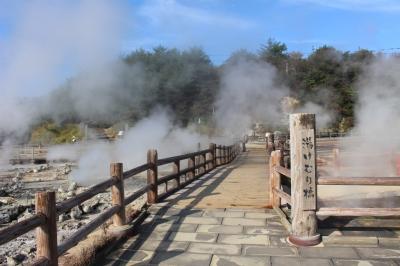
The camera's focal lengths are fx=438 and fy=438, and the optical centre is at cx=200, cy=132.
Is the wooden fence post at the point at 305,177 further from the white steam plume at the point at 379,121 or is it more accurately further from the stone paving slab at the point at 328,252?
the white steam plume at the point at 379,121

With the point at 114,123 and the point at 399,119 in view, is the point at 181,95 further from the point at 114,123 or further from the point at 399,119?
the point at 399,119

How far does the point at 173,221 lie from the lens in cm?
670

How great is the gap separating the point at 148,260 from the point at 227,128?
3302 centimetres

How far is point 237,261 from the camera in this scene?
4.90 meters

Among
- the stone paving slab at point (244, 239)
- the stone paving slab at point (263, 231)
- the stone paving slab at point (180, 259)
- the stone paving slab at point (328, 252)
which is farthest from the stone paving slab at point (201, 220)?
the stone paving slab at point (328, 252)

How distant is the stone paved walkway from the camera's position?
4898 mm

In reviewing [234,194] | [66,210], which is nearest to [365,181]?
[66,210]

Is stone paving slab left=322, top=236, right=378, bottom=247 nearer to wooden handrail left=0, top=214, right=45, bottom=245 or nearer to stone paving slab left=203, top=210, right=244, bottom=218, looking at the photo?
stone paving slab left=203, top=210, right=244, bottom=218

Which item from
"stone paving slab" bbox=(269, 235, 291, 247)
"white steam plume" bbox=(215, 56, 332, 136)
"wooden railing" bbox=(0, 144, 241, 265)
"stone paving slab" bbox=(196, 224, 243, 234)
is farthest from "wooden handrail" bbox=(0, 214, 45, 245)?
"white steam plume" bbox=(215, 56, 332, 136)

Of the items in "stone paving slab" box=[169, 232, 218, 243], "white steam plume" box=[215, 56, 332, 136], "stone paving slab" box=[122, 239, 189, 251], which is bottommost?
"stone paving slab" box=[122, 239, 189, 251]

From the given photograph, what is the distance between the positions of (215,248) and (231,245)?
0.24 metres

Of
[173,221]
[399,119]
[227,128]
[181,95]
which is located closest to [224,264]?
[173,221]

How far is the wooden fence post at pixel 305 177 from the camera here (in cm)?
540

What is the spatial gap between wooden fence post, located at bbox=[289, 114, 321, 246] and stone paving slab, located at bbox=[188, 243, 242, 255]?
0.77m
